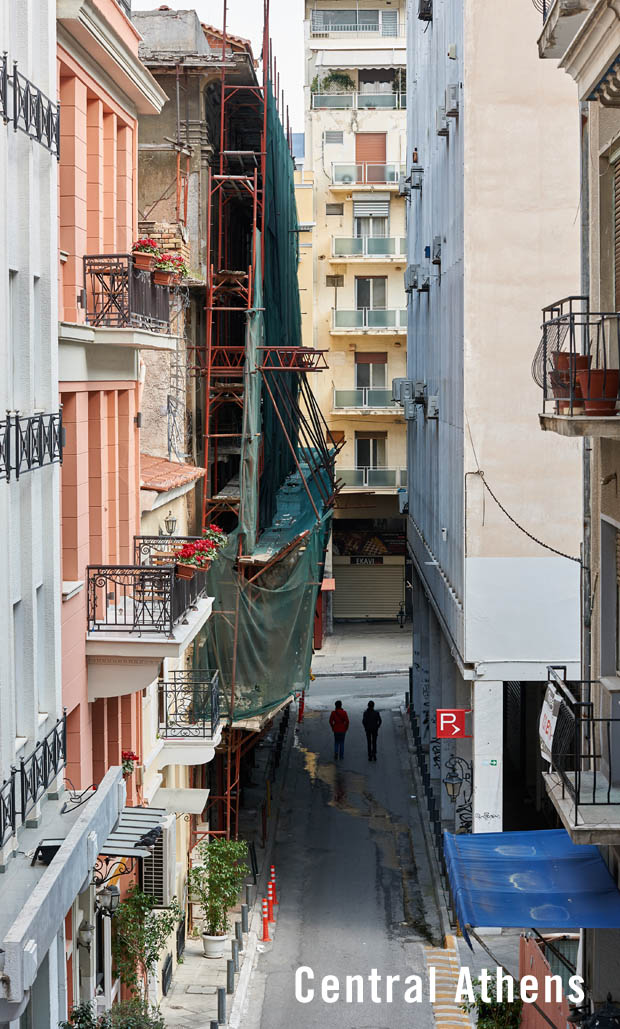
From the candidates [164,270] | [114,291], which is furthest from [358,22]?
[114,291]

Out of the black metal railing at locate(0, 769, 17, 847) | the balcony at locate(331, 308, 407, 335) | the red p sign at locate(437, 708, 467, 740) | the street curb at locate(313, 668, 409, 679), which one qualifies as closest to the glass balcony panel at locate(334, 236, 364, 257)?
the balcony at locate(331, 308, 407, 335)

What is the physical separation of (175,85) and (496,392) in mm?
9296

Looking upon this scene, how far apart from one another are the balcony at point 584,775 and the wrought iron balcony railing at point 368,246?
41.6 meters

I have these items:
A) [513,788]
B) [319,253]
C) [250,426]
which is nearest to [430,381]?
[250,426]

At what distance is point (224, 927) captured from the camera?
74.9 ft

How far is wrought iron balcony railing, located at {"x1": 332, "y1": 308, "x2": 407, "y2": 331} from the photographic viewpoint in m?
53.3

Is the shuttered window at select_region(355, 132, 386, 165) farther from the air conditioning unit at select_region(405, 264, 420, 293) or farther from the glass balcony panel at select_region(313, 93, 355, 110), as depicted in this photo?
the air conditioning unit at select_region(405, 264, 420, 293)

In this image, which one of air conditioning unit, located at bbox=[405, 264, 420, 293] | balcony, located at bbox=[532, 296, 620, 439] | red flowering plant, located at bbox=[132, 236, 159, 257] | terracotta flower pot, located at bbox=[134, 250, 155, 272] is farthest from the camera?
air conditioning unit, located at bbox=[405, 264, 420, 293]

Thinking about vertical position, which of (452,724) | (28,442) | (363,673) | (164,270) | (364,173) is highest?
(364,173)

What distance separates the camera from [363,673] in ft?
155

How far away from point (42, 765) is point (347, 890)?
1405 cm

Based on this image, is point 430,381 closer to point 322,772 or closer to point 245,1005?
point 322,772

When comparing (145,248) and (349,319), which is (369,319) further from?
(145,248)

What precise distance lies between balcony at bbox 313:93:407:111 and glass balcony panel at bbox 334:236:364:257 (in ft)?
17.4
